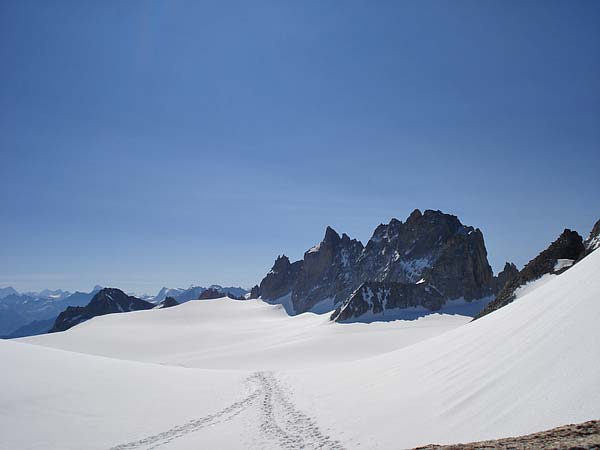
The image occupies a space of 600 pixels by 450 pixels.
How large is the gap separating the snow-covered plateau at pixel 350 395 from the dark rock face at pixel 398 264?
A: 3994 centimetres

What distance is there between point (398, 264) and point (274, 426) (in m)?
68.2

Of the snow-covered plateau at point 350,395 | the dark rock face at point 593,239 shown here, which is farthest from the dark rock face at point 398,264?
the snow-covered plateau at point 350,395

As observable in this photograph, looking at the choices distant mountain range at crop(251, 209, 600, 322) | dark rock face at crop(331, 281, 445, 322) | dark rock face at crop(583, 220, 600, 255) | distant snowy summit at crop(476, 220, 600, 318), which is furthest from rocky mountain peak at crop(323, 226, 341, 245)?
dark rock face at crop(583, 220, 600, 255)

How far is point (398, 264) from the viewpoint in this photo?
76375mm

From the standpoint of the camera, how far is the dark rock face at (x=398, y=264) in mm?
60031

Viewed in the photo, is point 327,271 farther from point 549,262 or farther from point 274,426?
point 274,426

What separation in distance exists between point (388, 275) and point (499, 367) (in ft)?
225

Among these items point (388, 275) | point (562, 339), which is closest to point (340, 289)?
point (388, 275)

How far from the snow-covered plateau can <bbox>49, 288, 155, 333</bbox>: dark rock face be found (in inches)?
4406

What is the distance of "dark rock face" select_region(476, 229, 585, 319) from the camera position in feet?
85.9

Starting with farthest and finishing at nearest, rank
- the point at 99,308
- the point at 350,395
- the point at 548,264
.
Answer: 1. the point at 99,308
2. the point at 548,264
3. the point at 350,395

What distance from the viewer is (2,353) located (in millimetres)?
16172

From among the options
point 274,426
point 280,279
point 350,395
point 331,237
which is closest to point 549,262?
point 350,395

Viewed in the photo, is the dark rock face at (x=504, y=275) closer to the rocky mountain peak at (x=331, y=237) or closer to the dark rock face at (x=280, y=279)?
the rocky mountain peak at (x=331, y=237)
